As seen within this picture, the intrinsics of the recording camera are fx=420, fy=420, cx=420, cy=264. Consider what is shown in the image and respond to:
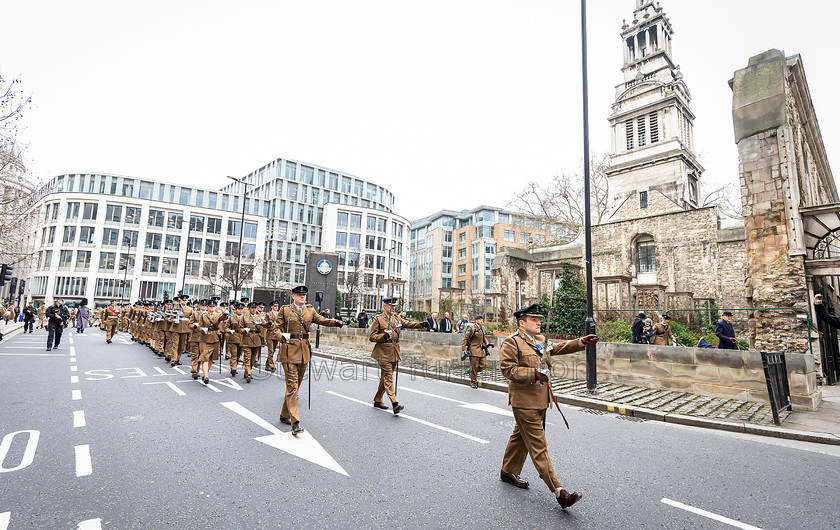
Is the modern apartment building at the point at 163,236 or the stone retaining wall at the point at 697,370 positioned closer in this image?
the stone retaining wall at the point at 697,370

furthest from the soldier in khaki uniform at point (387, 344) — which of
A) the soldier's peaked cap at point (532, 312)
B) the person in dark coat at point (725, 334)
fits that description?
the person in dark coat at point (725, 334)

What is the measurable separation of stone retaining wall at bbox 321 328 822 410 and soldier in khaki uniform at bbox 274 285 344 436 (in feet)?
26.3

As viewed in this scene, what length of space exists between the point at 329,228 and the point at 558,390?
6775cm

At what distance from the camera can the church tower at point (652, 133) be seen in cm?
3653

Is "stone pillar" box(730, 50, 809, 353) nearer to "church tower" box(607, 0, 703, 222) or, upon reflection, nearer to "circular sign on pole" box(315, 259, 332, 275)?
"church tower" box(607, 0, 703, 222)

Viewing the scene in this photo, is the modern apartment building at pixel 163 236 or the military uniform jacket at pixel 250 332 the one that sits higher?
the modern apartment building at pixel 163 236

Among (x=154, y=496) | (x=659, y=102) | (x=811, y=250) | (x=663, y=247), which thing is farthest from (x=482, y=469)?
(x=659, y=102)

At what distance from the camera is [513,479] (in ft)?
14.3

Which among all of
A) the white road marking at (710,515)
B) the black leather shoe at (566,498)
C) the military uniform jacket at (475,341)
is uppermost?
the military uniform jacket at (475,341)

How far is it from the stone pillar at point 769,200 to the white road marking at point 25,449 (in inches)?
668

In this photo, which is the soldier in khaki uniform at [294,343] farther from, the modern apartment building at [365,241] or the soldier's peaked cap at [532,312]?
the modern apartment building at [365,241]

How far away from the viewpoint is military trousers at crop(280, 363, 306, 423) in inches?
244

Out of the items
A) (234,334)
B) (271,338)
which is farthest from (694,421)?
(234,334)

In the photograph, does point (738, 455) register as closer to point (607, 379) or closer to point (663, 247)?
point (607, 379)
